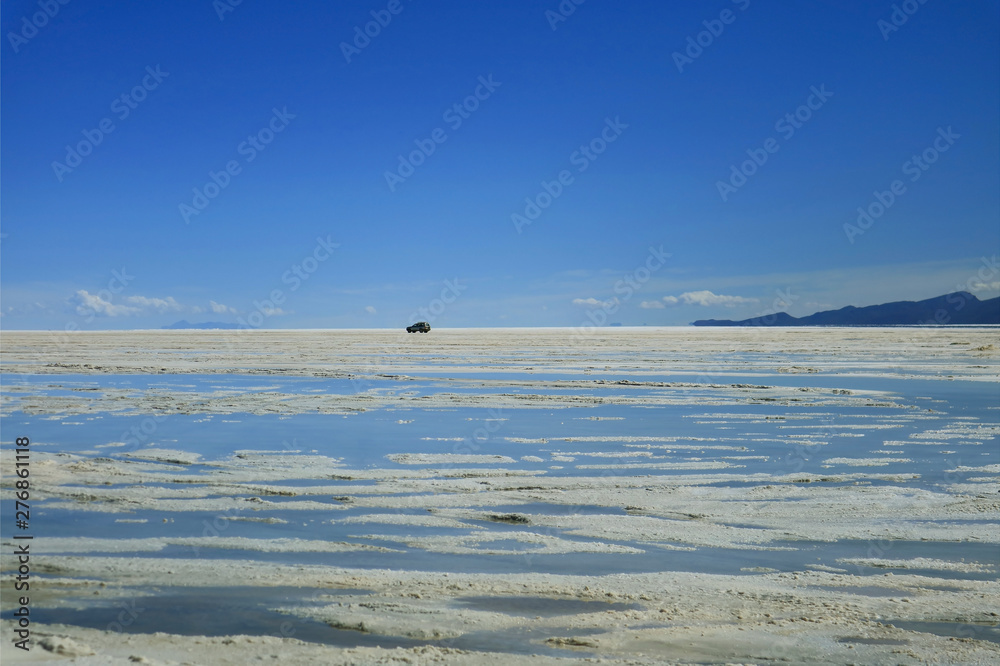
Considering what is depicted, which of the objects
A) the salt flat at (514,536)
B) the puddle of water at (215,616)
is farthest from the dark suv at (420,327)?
the puddle of water at (215,616)

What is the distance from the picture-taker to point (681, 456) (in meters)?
10.7

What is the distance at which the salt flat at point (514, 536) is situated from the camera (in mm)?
4613

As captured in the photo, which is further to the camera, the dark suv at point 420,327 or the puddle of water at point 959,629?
the dark suv at point 420,327

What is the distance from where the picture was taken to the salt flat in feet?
15.1

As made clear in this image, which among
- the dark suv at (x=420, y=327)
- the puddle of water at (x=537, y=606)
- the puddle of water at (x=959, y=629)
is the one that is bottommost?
the puddle of water at (x=959, y=629)

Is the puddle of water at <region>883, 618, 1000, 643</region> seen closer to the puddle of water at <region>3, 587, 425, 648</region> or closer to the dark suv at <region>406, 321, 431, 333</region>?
the puddle of water at <region>3, 587, 425, 648</region>

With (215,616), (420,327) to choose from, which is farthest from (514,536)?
(420,327)

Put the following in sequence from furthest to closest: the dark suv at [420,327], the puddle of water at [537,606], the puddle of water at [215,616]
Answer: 1. the dark suv at [420,327]
2. the puddle of water at [537,606]
3. the puddle of water at [215,616]

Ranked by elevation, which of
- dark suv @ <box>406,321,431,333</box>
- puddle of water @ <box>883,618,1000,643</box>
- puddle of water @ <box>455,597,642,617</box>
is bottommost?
puddle of water @ <box>883,618,1000,643</box>

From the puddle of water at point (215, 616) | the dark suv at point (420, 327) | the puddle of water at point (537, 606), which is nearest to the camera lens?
the puddle of water at point (215, 616)

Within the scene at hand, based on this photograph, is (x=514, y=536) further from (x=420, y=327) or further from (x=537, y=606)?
(x=420, y=327)

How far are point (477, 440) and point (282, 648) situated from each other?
7.76 m

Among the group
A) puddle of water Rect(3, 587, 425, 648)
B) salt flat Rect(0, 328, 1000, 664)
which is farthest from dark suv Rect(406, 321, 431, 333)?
puddle of water Rect(3, 587, 425, 648)

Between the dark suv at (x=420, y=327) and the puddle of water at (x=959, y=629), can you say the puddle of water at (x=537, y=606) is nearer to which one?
the puddle of water at (x=959, y=629)
